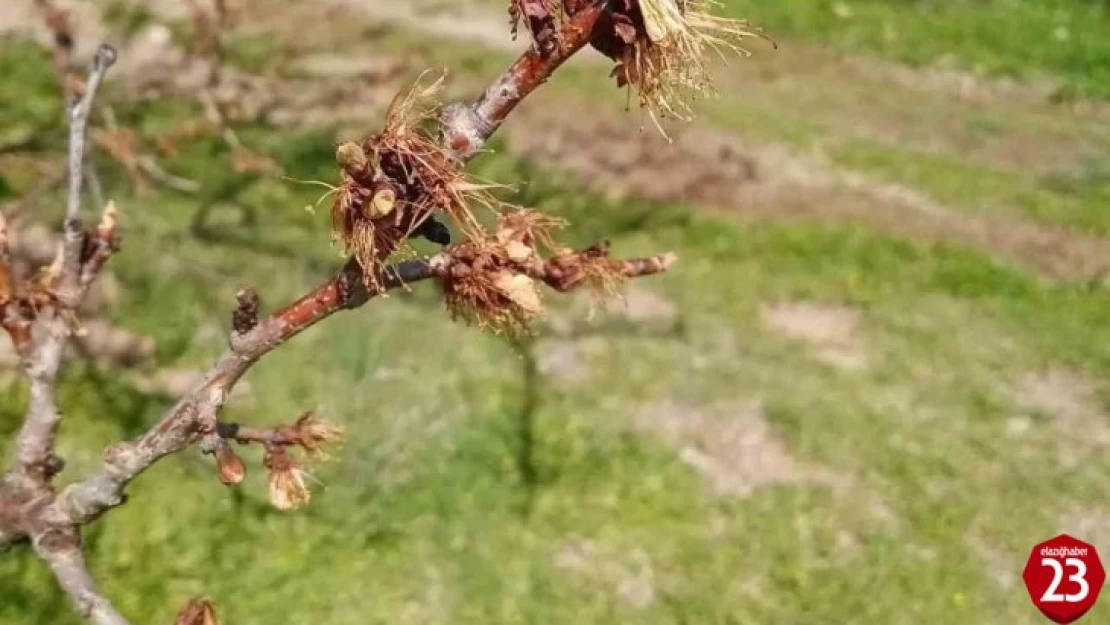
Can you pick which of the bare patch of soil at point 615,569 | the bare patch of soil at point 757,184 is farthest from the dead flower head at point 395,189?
the bare patch of soil at point 757,184

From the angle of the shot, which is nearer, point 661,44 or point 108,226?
point 661,44

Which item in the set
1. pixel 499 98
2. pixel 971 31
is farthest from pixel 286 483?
pixel 971 31

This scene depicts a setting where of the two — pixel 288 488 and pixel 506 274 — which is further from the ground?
pixel 506 274

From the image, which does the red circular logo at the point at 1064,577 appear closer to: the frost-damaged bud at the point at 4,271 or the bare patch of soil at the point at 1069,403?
the bare patch of soil at the point at 1069,403

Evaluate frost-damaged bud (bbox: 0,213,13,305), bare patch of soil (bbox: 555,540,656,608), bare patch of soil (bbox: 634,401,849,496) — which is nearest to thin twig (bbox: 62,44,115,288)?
frost-damaged bud (bbox: 0,213,13,305)

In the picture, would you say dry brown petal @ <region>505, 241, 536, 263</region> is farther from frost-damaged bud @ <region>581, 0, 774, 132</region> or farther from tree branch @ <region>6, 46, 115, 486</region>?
tree branch @ <region>6, 46, 115, 486</region>

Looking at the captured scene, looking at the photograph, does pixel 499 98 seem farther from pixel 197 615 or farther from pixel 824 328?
pixel 824 328

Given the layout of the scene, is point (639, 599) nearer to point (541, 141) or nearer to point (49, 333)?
point (49, 333)
